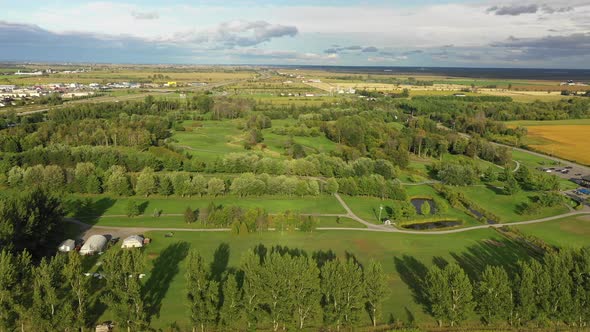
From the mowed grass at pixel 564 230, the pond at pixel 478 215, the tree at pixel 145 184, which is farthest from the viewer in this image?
the tree at pixel 145 184

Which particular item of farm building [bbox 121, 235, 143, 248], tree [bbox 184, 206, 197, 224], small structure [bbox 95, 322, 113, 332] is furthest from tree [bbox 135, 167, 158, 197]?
small structure [bbox 95, 322, 113, 332]

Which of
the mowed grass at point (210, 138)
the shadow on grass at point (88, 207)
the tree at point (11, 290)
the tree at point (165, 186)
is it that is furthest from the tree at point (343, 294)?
the mowed grass at point (210, 138)

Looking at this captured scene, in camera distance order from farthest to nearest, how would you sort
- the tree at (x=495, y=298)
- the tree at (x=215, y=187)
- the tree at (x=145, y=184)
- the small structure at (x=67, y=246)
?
the tree at (x=215, y=187) < the tree at (x=145, y=184) < the small structure at (x=67, y=246) < the tree at (x=495, y=298)

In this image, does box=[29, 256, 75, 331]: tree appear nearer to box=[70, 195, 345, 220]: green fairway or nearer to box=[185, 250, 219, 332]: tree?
box=[185, 250, 219, 332]: tree

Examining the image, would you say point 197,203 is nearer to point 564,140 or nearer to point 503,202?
point 503,202

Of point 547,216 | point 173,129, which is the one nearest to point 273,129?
point 173,129

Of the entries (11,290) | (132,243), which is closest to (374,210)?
(132,243)

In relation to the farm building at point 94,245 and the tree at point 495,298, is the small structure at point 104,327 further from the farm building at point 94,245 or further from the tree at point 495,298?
the tree at point 495,298

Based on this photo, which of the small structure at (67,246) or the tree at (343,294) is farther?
the small structure at (67,246)

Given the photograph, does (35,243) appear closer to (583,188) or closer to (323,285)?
(323,285)
